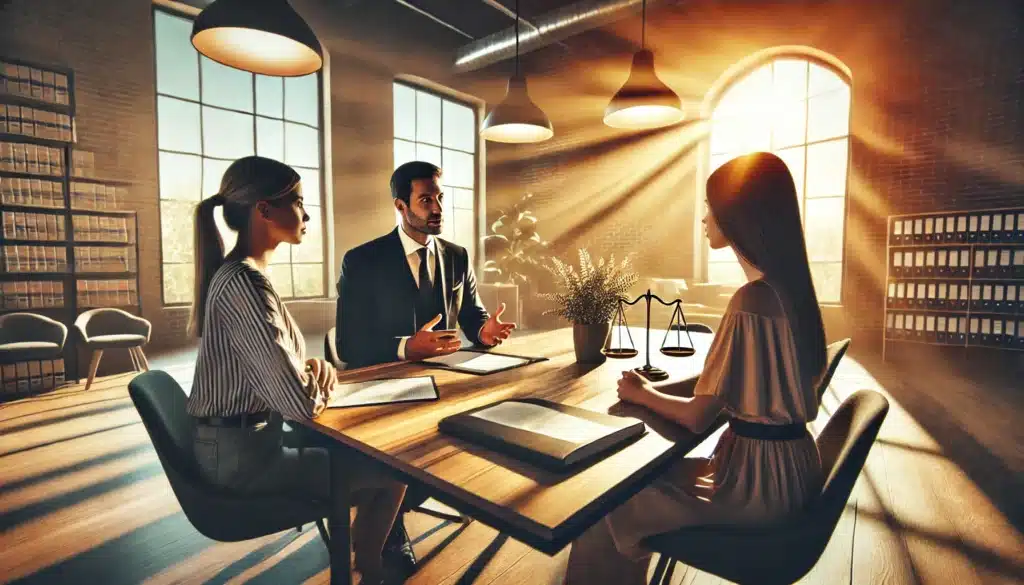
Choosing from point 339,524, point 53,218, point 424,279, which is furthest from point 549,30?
point 339,524

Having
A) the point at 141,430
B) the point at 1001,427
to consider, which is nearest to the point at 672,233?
the point at 1001,427

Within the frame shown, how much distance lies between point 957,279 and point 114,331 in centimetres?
892

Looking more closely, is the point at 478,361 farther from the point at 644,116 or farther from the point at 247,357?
the point at 644,116

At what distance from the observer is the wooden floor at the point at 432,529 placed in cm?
190

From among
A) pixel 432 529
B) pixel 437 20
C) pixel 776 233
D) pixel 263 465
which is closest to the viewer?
pixel 776 233

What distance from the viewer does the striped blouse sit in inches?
48.3

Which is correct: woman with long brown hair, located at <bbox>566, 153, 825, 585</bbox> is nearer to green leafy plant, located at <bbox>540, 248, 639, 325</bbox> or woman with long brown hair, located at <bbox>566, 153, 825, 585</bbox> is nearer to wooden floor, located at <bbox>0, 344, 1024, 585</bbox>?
green leafy plant, located at <bbox>540, 248, 639, 325</bbox>

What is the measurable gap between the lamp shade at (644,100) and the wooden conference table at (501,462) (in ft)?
5.73

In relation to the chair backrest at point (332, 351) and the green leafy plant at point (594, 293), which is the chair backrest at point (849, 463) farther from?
the chair backrest at point (332, 351)

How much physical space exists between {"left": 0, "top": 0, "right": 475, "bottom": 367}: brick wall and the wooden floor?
3.09 meters

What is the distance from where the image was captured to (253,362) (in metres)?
1.29

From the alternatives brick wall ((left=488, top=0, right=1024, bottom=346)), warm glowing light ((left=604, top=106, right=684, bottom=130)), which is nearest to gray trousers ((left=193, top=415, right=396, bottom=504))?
warm glowing light ((left=604, top=106, right=684, bottom=130))

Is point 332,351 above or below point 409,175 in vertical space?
below

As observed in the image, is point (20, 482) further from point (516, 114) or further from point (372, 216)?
point (372, 216)
